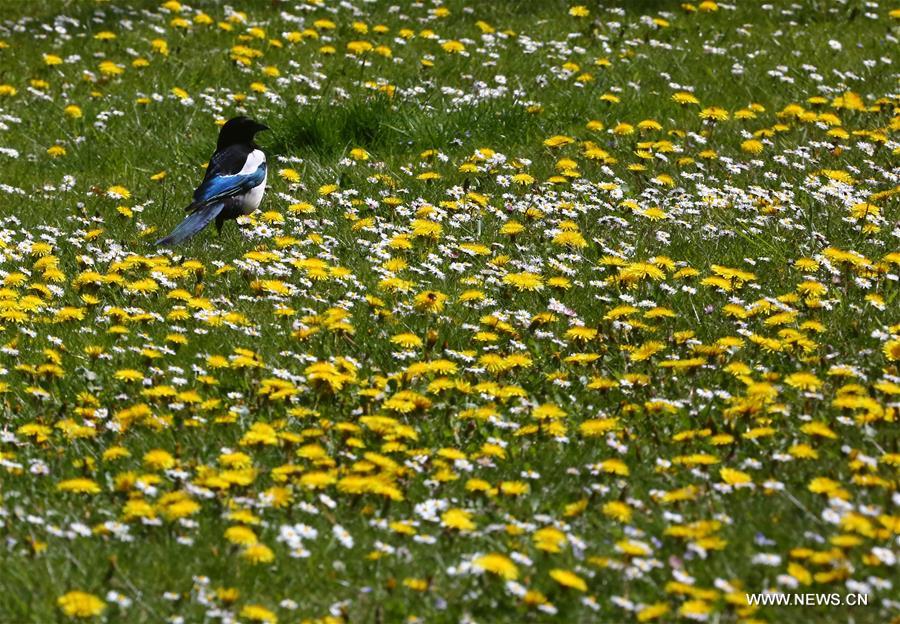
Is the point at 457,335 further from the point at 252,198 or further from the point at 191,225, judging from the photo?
the point at 252,198

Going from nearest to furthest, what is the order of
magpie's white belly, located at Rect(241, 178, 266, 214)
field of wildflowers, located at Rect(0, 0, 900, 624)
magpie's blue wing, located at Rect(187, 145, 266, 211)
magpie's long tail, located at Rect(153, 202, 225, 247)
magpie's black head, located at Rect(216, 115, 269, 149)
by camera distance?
field of wildflowers, located at Rect(0, 0, 900, 624) → magpie's long tail, located at Rect(153, 202, 225, 247) → magpie's blue wing, located at Rect(187, 145, 266, 211) → magpie's white belly, located at Rect(241, 178, 266, 214) → magpie's black head, located at Rect(216, 115, 269, 149)

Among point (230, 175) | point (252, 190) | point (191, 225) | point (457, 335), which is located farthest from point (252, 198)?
point (457, 335)

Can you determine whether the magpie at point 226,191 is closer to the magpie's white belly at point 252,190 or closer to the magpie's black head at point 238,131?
the magpie's white belly at point 252,190

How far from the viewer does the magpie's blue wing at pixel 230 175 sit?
7.48m

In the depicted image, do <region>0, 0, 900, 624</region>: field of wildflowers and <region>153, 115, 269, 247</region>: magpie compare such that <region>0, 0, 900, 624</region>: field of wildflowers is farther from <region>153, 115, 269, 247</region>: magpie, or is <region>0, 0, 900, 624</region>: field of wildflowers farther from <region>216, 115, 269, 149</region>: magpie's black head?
<region>216, 115, 269, 149</region>: magpie's black head

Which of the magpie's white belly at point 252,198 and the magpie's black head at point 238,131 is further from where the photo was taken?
the magpie's black head at point 238,131

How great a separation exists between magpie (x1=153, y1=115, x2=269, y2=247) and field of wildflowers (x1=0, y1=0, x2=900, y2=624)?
16cm

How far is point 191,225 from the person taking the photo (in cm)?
732

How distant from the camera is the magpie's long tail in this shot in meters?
7.21

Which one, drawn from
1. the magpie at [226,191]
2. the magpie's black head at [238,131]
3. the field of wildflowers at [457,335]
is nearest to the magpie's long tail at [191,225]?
the magpie at [226,191]

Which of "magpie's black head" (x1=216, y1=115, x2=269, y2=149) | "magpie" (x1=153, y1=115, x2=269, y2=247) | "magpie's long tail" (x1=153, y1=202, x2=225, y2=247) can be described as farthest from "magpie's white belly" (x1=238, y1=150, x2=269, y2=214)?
"magpie's black head" (x1=216, y1=115, x2=269, y2=149)

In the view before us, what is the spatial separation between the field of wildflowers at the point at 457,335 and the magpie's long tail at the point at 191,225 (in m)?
0.10

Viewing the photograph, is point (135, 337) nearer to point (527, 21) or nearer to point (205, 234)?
point (205, 234)

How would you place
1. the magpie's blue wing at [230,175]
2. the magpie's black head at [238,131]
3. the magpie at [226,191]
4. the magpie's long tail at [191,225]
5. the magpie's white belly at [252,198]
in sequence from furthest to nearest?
the magpie's black head at [238,131]
the magpie's white belly at [252,198]
the magpie's blue wing at [230,175]
the magpie at [226,191]
the magpie's long tail at [191,225]
